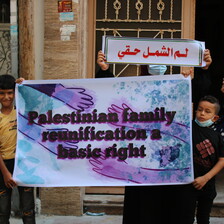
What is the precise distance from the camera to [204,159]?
3186mm

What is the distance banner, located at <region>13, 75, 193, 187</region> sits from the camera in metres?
3.31

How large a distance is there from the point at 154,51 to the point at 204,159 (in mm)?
955

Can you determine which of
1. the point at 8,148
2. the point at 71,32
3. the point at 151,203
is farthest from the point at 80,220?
the point at 71,32

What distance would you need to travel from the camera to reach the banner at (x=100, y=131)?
10.9 feet

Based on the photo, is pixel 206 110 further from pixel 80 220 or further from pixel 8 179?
pixel 80 220

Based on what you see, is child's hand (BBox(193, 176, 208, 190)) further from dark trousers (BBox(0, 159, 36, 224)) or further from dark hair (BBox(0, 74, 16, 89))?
dark hair (BBox(0, 74, 16, 89))

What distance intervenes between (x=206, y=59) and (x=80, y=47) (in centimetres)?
188

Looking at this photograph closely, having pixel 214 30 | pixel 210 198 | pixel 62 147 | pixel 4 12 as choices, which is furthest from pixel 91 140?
pixel 214 30

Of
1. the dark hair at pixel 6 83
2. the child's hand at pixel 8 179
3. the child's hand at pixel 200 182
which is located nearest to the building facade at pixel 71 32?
the dark hair at pixel 6 83

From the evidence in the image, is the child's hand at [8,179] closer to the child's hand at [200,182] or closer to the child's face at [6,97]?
the child's face at [6,97]

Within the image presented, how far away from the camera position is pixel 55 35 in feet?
15.7

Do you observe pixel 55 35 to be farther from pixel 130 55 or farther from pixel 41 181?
pixel 41 181

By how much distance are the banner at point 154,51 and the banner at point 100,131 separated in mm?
160

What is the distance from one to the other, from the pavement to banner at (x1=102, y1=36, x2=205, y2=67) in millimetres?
2165
